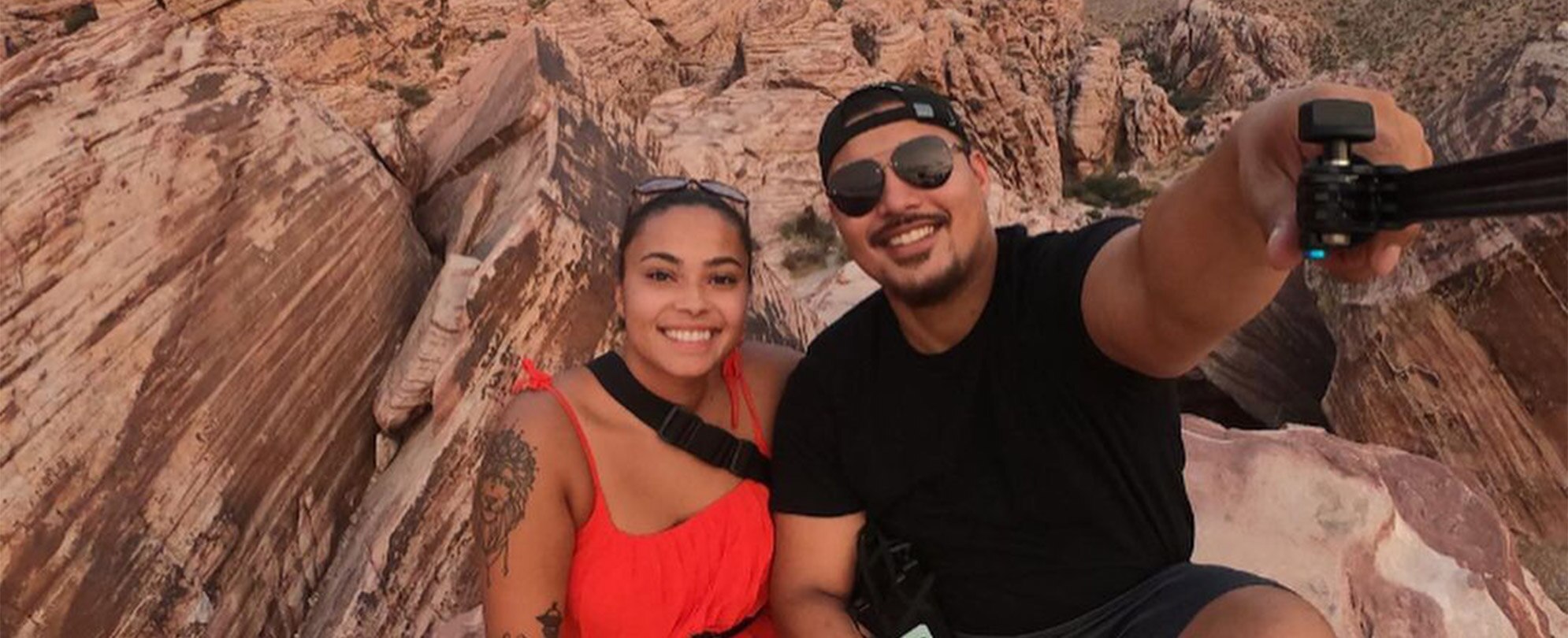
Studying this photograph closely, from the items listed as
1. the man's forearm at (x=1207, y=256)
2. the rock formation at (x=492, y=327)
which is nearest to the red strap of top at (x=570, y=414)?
the man's forearm at (x=1207, y=256)

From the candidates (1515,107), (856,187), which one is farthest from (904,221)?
(1515,107)

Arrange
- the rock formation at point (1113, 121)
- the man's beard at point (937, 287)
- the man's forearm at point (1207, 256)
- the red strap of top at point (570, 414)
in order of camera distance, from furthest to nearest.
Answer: the rock formation at point (1113, 121) → the red strap of top at point (570, 414) → the man's beard at point (937, 287) → the man's forearm at point (1207, 256)

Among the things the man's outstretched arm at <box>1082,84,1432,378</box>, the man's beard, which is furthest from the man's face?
the man's outstretched arm at <box>1082,84,1432,378</box>

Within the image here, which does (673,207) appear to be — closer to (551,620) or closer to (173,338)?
(551,620)

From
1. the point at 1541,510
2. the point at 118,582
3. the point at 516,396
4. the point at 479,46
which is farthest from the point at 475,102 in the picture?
the point at 479,46

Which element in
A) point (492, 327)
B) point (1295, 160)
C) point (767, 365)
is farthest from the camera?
point (492, 327)

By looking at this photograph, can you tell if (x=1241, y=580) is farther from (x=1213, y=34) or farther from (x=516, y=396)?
(x=1213, y=34)

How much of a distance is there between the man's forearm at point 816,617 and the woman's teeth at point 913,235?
1063 mm

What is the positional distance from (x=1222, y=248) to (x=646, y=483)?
67.8 inches

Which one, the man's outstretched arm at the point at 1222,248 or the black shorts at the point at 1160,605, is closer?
the man's outstretched arm at the point at 1222,248

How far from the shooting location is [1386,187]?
1.25 metres

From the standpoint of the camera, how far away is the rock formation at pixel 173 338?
12.6ft

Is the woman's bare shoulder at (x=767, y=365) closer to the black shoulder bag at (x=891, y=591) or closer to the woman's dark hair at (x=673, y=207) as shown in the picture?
the woman's dark hair at (x=673, y=207)

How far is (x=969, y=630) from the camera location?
8.57 ft
